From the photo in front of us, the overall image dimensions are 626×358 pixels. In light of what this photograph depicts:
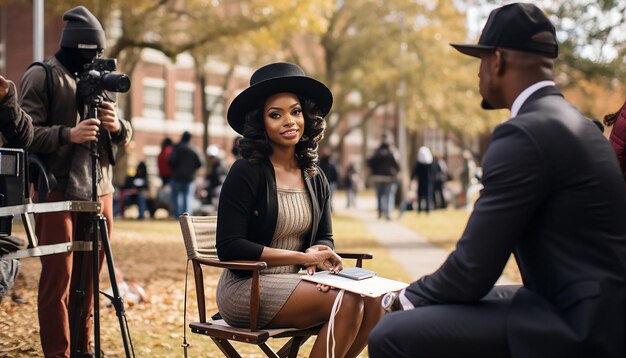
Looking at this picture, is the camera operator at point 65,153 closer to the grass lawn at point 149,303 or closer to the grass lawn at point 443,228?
the grass lawn at point 149,303

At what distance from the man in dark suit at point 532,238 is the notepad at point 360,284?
0.83 meters

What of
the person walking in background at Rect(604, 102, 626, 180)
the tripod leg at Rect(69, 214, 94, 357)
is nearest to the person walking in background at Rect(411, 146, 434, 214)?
the tripod leg at Rect(69, 214, 94, 357)

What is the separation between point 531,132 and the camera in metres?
2.56

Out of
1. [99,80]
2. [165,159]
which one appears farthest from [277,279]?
[165,159]

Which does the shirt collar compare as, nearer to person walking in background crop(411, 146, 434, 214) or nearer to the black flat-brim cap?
the black flat-brim cap

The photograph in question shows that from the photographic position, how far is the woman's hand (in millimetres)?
4133

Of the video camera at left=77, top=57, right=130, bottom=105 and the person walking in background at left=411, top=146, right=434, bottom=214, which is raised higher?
the video camera at left=77, top=57, right=130, bottom=105

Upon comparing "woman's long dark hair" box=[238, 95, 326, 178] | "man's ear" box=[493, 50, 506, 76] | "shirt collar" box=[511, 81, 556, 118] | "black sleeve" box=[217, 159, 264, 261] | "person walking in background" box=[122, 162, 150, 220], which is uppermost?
"man's ear" box=[493, 50, 506, 76]

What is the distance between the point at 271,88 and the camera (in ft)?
13.9

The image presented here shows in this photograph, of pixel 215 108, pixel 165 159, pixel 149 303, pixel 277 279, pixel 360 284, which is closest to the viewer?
pixel 360 284

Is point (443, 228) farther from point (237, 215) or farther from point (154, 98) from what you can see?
point (154, 98)

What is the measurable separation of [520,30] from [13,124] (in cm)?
276

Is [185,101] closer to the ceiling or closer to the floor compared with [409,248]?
closer to the ceiling

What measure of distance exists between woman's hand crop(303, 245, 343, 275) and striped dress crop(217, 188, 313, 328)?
3.7 inches
